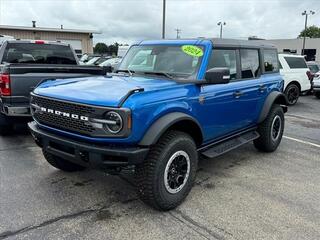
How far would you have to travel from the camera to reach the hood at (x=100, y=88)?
356 centimetres

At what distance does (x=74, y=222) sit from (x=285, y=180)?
9.56 ft

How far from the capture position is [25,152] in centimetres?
601

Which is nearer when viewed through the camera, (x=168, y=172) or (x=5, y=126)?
(x=168, y=172)

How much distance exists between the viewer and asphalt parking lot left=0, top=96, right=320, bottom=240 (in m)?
3.49

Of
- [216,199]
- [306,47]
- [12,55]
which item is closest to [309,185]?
[216,199]

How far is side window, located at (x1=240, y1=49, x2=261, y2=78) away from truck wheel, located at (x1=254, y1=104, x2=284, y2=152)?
0.79m

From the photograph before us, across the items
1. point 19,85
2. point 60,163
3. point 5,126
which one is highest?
point 19,85

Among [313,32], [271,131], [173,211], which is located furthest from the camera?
[313,32]

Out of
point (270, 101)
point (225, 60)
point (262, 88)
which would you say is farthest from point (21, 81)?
point (270, 101)

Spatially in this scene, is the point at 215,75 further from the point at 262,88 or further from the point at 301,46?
the point at 301,46

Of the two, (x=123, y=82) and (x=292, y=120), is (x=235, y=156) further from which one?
(x=292, y=120)

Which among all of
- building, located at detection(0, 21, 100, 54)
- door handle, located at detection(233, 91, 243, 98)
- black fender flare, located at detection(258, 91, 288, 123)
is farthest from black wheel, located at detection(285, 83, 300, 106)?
building, located at detection(0, 21, 100, 54)

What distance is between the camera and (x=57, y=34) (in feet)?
107

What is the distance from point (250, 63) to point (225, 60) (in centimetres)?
84
